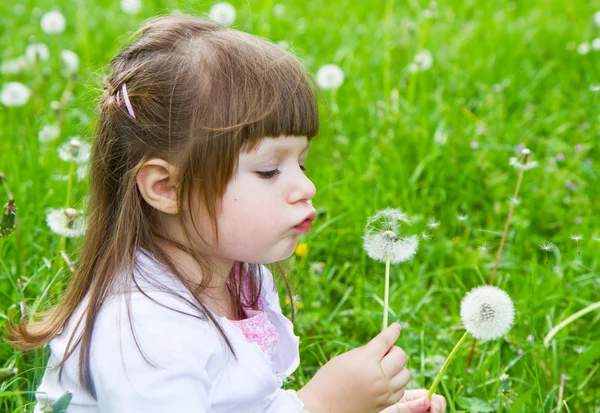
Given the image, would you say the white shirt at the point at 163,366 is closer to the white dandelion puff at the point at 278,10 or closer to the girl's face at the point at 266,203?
the girl's face at the point at 266,203

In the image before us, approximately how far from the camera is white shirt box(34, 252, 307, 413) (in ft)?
4.09

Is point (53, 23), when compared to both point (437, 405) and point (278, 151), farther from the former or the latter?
point (437, 405)

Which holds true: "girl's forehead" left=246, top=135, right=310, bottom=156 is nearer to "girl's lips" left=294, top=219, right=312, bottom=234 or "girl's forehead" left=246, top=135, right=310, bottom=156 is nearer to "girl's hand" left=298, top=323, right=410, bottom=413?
"girl's lips" left=294, top=219, right=312, bottom=234

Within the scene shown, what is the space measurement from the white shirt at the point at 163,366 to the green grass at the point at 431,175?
0.39 feet

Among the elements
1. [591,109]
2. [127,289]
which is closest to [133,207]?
[127,289]

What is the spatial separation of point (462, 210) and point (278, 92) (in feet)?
3.99

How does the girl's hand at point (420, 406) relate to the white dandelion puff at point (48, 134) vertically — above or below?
below

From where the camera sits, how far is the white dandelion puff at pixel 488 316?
4.55 ft

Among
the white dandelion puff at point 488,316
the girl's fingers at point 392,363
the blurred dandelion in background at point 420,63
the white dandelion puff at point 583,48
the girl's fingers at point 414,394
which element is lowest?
the girl's fingers at point 414,394

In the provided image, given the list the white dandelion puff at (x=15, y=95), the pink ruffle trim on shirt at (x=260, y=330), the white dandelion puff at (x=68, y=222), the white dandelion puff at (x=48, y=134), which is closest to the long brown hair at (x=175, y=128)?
the pink ruffle trim on shirt at (x=260, y=330)

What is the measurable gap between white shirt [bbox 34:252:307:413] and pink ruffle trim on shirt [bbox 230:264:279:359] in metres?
0.11

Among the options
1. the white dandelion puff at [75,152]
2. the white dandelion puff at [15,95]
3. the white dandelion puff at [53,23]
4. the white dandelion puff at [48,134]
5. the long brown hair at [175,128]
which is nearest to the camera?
the long brown hair at [175,128]

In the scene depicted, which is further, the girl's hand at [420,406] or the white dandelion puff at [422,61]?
the white dandelion puff at [422,61]

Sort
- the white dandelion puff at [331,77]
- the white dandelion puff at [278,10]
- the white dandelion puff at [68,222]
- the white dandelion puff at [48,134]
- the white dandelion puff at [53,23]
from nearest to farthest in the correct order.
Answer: the white dandelion puff at [68,222] < the white dandelion puff at [48,134] < the white dandelion puff at [331,77] < the white dandelion puff at [53,23] < the white dandelion puff at [278,10]
